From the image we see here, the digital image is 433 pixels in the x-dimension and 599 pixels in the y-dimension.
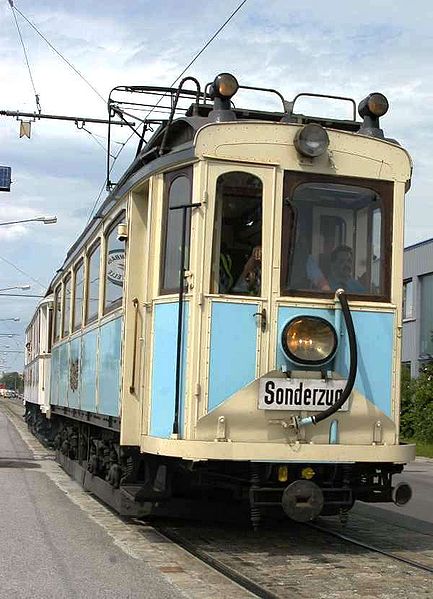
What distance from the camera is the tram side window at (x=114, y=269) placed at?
940 centimetres

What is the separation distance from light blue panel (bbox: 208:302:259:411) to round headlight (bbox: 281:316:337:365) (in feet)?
0.97

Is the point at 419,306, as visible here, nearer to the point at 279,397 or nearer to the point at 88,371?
the point at 88,371

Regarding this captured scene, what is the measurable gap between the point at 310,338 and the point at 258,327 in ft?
1.48

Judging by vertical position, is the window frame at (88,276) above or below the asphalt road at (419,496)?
above

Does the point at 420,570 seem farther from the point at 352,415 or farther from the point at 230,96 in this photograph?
the point at 230,96

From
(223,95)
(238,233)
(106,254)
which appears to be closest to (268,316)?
(238,233)

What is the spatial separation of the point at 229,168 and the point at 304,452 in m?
2.44

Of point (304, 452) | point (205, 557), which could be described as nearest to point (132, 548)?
point (205, 557)

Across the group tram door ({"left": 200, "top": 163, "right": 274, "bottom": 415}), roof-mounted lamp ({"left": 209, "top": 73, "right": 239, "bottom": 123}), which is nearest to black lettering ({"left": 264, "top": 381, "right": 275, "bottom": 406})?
tram door ({"left": 200, "top": 163, "right": 274, "bottom": 415})

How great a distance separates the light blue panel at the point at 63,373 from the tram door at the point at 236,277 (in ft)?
20.6

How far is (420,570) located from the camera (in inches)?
310

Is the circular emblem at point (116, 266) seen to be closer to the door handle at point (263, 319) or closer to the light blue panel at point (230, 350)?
the light blue panel at point (230, 350)

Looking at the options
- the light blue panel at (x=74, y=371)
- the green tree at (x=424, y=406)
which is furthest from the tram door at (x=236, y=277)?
the green tree at (x=424, y=406)

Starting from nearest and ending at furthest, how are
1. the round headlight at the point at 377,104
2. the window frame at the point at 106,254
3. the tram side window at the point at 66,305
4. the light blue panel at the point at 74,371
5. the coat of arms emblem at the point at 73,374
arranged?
1. the round headlight at the point at 377,104
2. the window frame at the point at 106,254
3. the light blue panel at the point at 74,371
4. the coat of arms emblem at the point at 73,374
5. the tram side window at the point at 66,305
